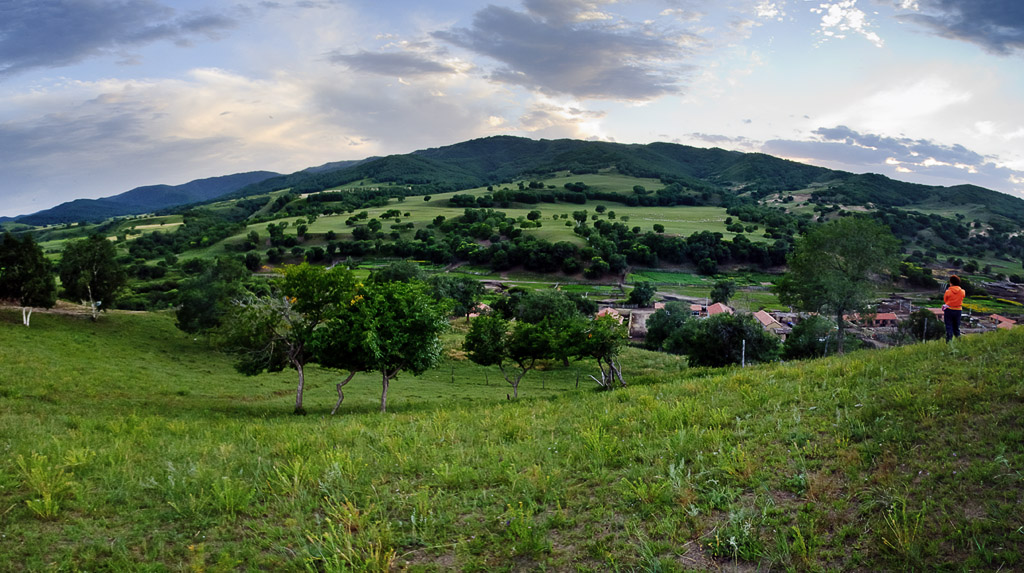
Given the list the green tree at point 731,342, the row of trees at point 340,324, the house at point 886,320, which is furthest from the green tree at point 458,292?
the house at point 886,320

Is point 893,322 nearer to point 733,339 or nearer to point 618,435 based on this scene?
point 733,339

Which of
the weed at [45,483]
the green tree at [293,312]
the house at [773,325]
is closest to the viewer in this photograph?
the weed at [45,483]

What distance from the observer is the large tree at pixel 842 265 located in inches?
1340

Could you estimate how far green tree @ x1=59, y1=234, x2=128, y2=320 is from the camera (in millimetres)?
35469

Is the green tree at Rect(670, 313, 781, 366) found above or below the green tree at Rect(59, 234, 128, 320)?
below

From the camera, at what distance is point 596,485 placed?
6.77 m

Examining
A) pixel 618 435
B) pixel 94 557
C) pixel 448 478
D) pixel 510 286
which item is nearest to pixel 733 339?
pixel 618 435

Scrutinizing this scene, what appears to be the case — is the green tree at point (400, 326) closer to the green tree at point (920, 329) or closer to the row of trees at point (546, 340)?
the row of trees at point (546, 340)

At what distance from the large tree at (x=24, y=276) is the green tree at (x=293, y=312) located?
2047cm

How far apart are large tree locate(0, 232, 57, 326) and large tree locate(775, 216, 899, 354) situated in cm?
5345

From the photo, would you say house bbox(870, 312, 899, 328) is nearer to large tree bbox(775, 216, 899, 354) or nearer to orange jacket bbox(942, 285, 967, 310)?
large tree bbox(775, 216, 899, 354)

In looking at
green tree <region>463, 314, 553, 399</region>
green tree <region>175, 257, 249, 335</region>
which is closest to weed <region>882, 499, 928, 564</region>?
green tree <region>463, 314, 553, 399</region>

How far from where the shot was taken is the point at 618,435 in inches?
345

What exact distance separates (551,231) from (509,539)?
13903 centimetres
